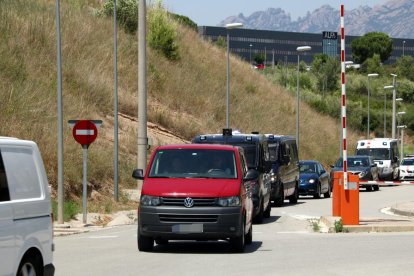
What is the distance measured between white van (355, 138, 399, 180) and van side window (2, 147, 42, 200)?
50.0m

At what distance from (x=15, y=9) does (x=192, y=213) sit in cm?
3752

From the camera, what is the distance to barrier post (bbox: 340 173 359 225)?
23781 millimetres

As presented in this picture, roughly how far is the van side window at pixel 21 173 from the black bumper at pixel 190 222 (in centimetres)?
601

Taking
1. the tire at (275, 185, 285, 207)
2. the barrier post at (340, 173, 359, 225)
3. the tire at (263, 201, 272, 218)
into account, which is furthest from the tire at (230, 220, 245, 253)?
the tire at (275, 185, 285, 207)

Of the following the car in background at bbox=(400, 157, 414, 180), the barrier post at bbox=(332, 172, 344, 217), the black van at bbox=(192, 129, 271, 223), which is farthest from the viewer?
the car in background at bbox=(400, 157, 414, 180)

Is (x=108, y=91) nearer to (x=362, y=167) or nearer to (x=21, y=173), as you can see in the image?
(x=362, y=167)

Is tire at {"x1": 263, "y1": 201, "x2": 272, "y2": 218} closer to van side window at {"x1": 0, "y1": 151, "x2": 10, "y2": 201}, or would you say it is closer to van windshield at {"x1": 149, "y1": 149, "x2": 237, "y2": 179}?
van windshield at {"x1": 149, "y1": 149, "x2": 237, "y2": 179}

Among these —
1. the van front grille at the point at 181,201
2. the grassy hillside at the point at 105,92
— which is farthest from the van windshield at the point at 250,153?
the van front grille at the point at 181,201

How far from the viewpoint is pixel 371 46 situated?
169 m

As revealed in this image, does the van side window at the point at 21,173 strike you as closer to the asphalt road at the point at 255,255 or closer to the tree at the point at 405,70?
the asphalt road at the point at 255,255

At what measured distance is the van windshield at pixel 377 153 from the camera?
61.8 m

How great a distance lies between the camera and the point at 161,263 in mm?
16703

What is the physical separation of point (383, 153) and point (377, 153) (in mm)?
352

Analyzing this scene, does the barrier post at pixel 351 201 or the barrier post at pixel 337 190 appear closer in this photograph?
the barrier post at pixel 351 201
